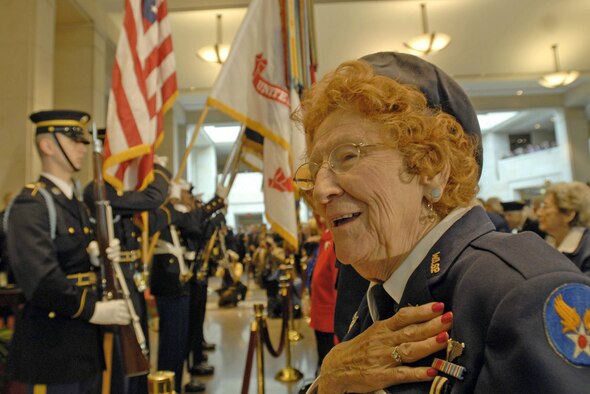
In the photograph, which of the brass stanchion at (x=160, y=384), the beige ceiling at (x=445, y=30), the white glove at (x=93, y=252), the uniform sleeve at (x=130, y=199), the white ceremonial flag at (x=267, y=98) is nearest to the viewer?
the brass stanchion at (x=160, y=384)

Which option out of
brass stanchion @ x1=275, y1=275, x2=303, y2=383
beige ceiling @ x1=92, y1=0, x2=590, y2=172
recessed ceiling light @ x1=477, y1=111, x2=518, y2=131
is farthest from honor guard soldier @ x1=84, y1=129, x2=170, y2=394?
recessed ceiling light @ x1=477, y1=111, x2=518, y2=131

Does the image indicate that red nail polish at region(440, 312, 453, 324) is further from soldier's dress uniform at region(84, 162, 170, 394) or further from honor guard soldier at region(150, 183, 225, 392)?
honor guard soldier at region(150, 183, 225, 392)

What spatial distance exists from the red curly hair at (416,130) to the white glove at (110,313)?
179 centimetres

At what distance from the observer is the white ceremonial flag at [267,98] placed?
3.41m

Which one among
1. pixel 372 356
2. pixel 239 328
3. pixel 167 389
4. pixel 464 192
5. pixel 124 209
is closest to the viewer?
pixel 372 356

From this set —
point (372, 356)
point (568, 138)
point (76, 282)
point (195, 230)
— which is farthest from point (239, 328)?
point (568, 138)

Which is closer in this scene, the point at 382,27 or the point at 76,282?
the point at 76,282

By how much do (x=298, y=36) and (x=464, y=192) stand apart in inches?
111

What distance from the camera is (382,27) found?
10961 mm

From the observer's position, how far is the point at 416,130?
3.32ft

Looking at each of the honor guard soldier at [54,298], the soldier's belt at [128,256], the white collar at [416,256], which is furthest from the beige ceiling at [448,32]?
the white collar at [416,256]

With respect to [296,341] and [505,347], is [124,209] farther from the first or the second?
[296,341]

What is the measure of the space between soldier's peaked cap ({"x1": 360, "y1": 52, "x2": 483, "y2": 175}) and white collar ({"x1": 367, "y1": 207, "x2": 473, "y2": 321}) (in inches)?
7.5

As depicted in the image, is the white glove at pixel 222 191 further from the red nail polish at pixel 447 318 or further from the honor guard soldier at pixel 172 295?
the red nail polish at pixel 447 318
